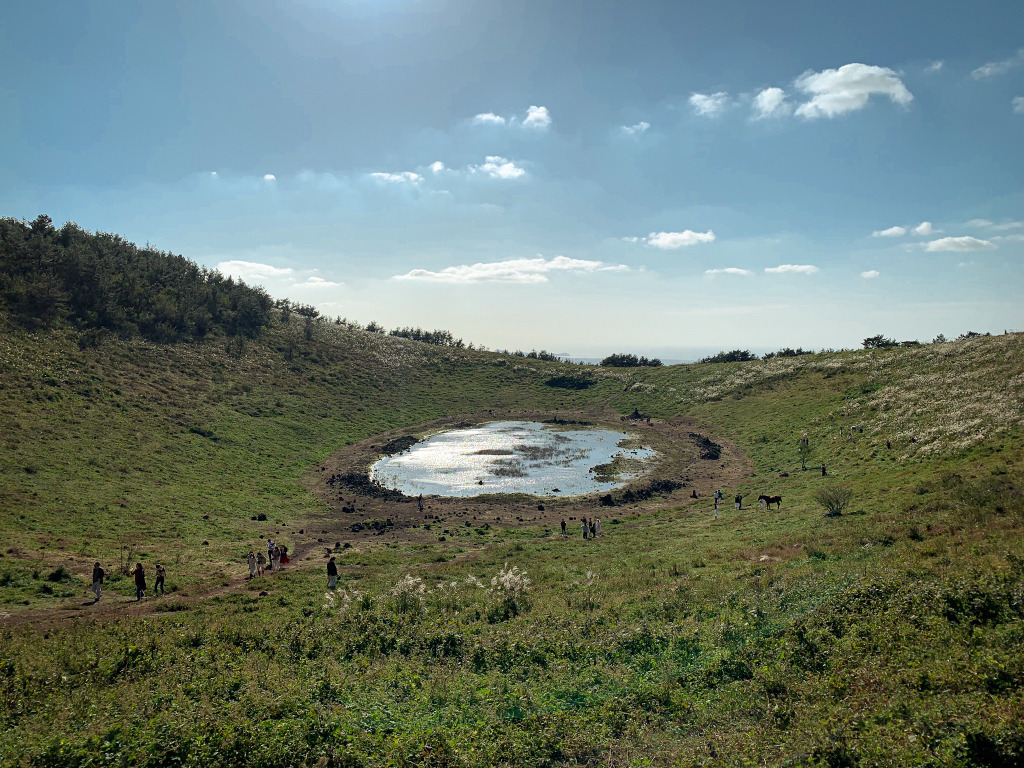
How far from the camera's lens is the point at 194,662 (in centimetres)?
1703

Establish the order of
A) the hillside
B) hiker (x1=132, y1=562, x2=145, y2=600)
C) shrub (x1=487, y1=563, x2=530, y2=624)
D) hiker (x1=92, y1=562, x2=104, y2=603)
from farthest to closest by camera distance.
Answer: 1. hiker (x1=132, y1=562, x2=145, y2=600)
2. hiker (x1=92, y1=562, x2=104, y2=603)
3. shrub (x1=487, y1=563, x2=530, y2=624)
4. the hillside

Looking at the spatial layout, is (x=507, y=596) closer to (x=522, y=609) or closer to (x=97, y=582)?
(x=522, y=609)

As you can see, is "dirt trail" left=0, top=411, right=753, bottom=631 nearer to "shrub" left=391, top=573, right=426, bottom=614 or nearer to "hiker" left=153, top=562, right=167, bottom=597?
"hiker" left=153, top=562, right=167, bottom=597

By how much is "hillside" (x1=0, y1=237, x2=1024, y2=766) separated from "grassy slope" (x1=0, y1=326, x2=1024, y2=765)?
10cm

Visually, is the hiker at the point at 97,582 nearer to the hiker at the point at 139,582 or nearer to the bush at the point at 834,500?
the hiker at the point at 139,582

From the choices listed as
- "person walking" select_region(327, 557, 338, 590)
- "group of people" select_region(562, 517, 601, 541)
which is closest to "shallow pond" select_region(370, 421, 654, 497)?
"group of people" select_region(562, 517, 601, 541)

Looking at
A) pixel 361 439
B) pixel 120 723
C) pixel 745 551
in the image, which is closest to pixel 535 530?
pixel 745 551

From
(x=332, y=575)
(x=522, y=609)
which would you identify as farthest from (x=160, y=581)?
(x=522, y=609)

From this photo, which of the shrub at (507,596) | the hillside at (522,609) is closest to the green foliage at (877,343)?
the hillside at (522,609)

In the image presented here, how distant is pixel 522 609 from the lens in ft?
73.2

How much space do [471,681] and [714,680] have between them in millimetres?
6958

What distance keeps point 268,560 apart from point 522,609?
19020mm

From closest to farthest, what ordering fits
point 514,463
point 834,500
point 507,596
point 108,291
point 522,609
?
point 522,609 < point 507,596 < point 834,500 < point 514,463 < point 108,291

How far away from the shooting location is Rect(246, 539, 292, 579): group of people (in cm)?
2944
